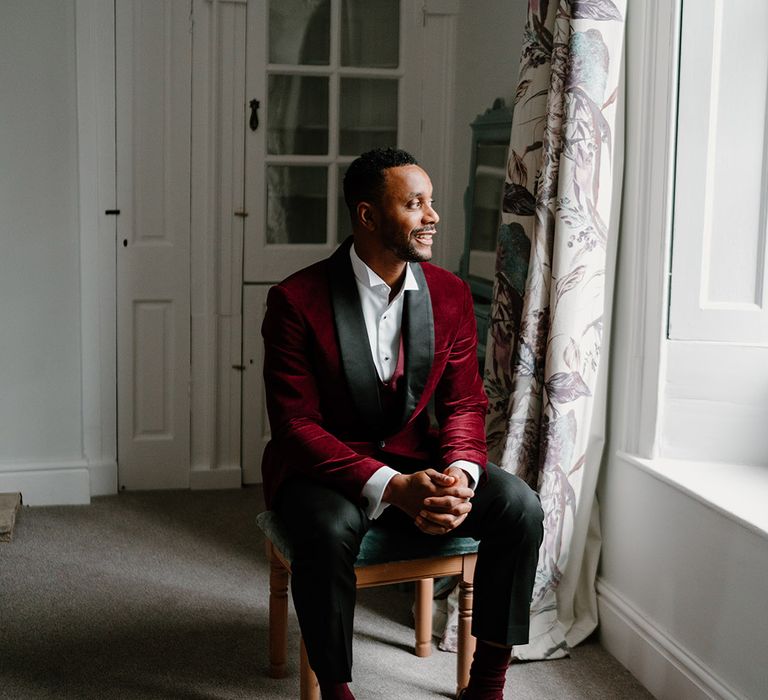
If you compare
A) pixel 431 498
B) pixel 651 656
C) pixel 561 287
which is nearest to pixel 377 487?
pixel 431 498

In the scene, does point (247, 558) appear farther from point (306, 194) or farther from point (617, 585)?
point (306, 194)

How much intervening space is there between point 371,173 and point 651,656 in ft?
4.26

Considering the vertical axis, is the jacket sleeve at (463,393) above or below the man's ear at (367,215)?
below

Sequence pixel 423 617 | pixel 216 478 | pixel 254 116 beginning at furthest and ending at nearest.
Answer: pixel 216 478
pixel 254 116
pixel 423 617

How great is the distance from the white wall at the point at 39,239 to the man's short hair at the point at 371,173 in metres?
1.80

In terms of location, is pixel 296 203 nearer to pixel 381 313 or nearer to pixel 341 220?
pixel 341 220

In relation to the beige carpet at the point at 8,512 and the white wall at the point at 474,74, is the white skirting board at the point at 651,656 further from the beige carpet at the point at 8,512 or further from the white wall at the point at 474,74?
the beige carpet at the point at 8,512

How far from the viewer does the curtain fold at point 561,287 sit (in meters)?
2.47

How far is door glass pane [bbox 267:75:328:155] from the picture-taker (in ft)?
13.0

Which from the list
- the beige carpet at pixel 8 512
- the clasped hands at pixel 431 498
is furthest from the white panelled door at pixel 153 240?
the clasped hands at pixel 431 498

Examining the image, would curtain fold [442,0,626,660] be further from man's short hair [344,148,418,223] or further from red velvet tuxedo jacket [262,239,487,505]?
man's short hair [344,148,418,223]

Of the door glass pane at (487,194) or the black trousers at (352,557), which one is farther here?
the door glass pane at (487,194)

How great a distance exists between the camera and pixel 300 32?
393cm

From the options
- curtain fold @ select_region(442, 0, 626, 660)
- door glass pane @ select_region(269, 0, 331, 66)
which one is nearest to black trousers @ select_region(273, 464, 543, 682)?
curtain fold @ select_region(442, 0, 626, 660)
